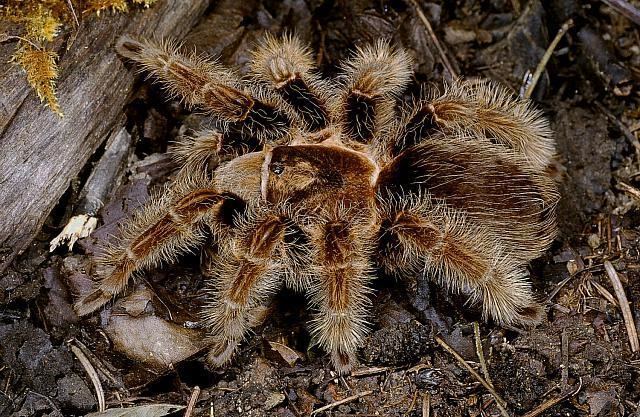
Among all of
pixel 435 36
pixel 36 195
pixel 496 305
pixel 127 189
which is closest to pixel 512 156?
pixel 496 305

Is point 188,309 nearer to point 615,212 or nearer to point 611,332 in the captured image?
point 611,332

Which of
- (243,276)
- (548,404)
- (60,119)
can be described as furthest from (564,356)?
(60,119)

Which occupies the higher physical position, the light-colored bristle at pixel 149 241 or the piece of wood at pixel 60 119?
the piece of wood at pixel 60 119

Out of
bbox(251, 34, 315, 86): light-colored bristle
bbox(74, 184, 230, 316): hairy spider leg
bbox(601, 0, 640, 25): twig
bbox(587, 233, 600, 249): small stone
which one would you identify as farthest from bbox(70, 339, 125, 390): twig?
bbox(601, 0, 640, 25): twig

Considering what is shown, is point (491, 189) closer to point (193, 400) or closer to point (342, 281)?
point (342, 281)

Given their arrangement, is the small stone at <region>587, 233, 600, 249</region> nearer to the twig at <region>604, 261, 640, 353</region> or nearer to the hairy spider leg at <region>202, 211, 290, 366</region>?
the twig at <region>604, 261, 640, 353</region>

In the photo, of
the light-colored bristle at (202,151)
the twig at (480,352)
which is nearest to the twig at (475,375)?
the twig at (480,352)

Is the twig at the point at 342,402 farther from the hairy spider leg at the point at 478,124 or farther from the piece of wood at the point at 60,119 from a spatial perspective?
the piece of wood at the point at 60,119
